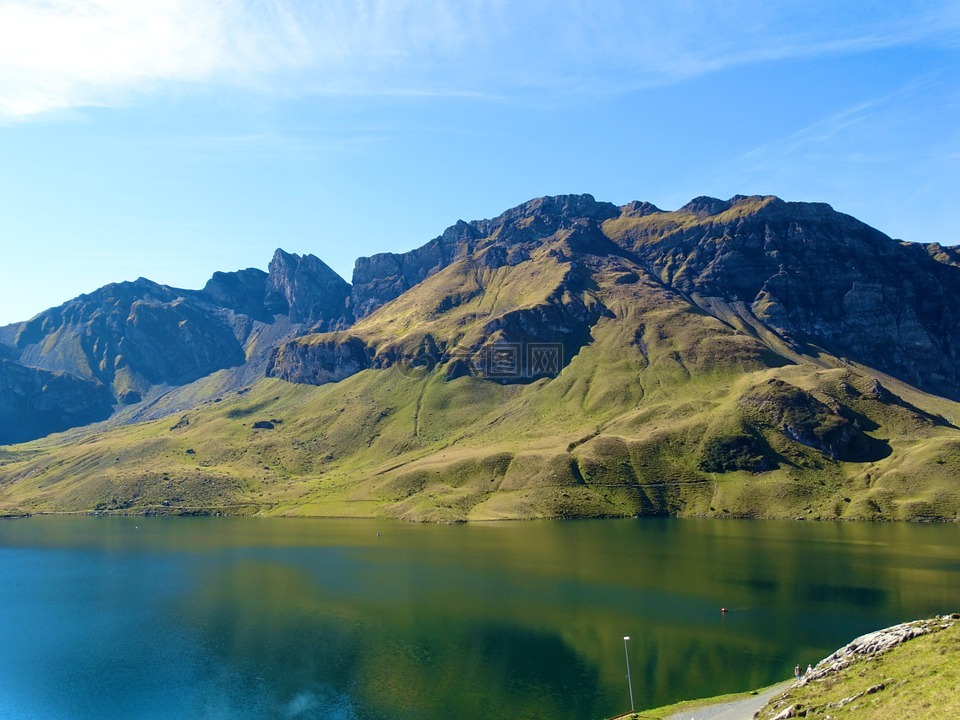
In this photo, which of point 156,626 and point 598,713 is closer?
point 598,713

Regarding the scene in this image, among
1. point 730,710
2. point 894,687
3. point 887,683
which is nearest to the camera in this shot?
point 894,687

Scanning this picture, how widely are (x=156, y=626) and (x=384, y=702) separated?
6105cm

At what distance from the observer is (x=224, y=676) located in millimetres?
97250

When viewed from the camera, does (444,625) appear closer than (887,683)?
No

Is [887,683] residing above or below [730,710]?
above

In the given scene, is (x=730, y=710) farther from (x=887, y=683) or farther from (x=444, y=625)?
(x=444, y=625)

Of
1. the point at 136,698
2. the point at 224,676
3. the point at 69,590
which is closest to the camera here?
the point at 136,698

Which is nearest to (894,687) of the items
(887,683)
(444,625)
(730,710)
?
(887,683)

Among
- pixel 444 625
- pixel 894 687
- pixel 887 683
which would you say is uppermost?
pixel 894 687

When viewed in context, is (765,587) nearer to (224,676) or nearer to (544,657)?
(544,657)

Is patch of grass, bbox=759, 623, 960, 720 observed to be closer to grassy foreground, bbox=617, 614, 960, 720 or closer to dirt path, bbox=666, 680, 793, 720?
grassy foreground, bbox=617, 614, 960, 720

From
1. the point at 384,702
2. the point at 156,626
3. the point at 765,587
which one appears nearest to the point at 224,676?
the point at 384,702

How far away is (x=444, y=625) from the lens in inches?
4606

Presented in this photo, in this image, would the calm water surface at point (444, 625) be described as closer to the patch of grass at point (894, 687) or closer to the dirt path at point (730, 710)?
the dirt path at point (730, 710)
